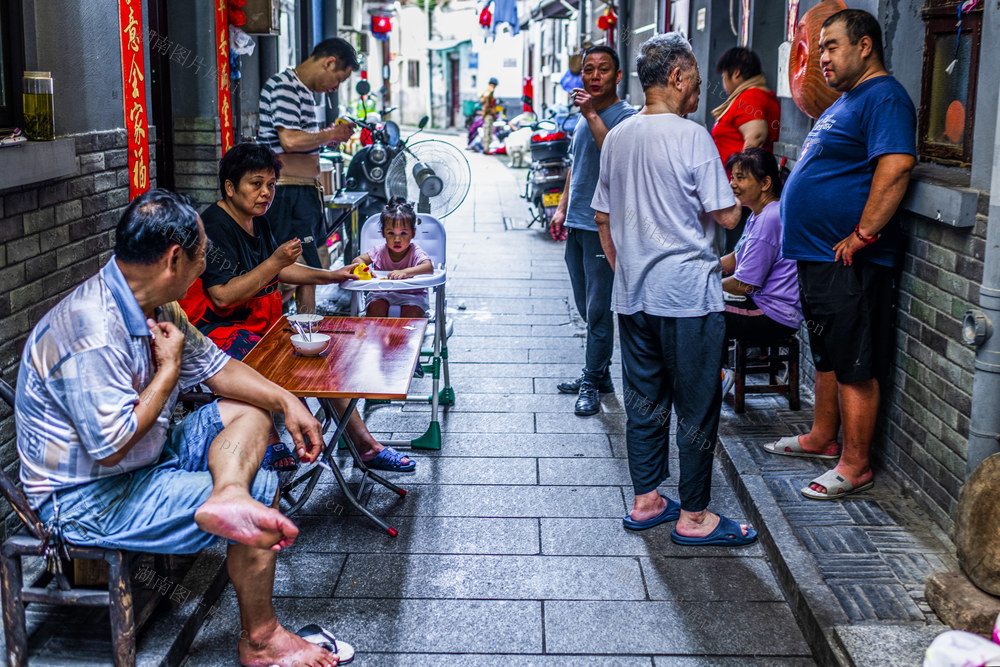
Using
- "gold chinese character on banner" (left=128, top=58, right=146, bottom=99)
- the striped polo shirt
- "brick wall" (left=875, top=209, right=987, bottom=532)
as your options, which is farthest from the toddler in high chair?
"brick wall" (left=875, top=209, right=987, bottom=532)

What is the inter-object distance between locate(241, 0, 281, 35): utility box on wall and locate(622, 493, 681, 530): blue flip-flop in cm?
471

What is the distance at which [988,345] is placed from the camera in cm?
346

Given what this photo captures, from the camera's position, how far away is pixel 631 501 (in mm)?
4766

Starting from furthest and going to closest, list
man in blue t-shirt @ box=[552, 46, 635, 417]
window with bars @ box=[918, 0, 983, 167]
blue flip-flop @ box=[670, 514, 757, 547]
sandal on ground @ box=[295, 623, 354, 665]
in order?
man in blue t-shirt @ box=[552, 46, 635, 417], blue flip-flop @ box=[670, 514, 757, 547], window with bars @ box=[918, 0, 983, 167], sandal on ground @ box=[295, 623, 354, 665]

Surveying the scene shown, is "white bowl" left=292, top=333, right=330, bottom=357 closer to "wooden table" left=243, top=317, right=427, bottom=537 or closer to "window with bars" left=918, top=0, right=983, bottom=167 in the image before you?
"wooden table" left=243, top=317, right=427, bottom=537

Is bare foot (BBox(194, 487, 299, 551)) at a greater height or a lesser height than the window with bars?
lesser

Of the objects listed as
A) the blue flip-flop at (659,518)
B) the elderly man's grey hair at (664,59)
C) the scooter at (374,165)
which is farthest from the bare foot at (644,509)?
the scooter at (374,165)

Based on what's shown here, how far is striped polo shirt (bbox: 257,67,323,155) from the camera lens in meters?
6.50

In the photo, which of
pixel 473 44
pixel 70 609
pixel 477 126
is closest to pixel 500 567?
pixel 70 609

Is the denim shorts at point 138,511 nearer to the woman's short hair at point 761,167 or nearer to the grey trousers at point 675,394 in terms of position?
the grey trousers at point 675,394

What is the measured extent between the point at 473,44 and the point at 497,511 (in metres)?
39.7

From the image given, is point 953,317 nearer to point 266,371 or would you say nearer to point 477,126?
point 266,371

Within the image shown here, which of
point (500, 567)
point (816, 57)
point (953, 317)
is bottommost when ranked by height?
point (500, 567)

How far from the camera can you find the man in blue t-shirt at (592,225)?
575cm
